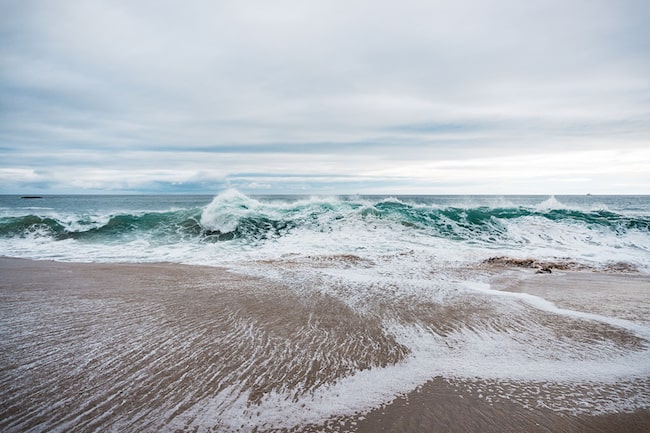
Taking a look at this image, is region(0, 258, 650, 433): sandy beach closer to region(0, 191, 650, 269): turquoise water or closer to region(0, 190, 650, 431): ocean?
region(0, 190, 650, 431): ocean

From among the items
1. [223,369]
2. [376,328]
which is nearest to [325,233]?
[376,328]

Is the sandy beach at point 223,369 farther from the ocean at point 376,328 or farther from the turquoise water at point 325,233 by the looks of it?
the turquoise water at point 325,233

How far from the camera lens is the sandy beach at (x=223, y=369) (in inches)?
83.7

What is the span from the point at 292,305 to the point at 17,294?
4.06 m

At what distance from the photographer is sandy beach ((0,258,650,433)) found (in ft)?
6.97

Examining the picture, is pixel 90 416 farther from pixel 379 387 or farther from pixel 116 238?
pixel 116 238

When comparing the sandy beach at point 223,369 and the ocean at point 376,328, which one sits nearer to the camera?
the sandy beach at point 223,369

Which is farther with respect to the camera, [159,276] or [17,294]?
[159,276]

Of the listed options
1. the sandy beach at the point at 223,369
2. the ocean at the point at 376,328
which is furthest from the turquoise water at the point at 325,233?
the sandy beach at the point at 223,369

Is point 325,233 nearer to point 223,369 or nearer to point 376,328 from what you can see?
point 376,328

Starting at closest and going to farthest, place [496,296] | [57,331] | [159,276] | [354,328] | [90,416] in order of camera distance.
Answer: [90,416] < [57,331] < [354,328] < [496,296] < [159,276]

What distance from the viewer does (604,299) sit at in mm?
5133

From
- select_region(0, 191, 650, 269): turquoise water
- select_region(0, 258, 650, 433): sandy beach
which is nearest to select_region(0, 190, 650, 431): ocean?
select_region(0, 258, 650, 433): sandy beach

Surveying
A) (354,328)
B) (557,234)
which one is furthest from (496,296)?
(557,234)
